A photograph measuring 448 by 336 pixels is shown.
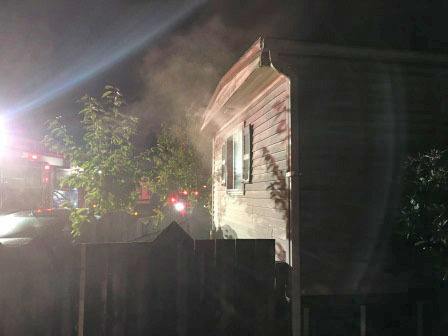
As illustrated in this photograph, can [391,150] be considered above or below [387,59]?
below

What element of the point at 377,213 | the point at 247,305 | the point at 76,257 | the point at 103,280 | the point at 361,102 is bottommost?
the point at 247,305

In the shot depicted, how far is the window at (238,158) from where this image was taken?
6.82 metres

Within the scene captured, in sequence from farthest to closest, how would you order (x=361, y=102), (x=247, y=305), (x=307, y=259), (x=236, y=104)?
1. (x=236, y=104)
2. (x=361, y=102)
3. (x=307, y=259)
4. (x=247, y=305)

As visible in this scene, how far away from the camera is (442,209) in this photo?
4.01m

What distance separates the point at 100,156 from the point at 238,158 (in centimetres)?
308

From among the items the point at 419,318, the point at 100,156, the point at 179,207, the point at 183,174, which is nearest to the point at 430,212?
the point at 419,318

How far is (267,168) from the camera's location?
5711 millimetres

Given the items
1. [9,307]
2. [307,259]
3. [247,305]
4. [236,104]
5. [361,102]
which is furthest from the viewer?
[236,104]

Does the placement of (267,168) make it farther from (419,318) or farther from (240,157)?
(419,318)

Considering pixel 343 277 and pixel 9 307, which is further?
pixel 343 277

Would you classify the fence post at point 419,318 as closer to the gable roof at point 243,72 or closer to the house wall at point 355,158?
the house wall at point 355,158

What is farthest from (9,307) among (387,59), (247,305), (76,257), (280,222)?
(387,59)

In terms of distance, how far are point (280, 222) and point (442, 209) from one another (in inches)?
82.7

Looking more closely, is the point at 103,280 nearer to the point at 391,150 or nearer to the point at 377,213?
the point at 377,213
